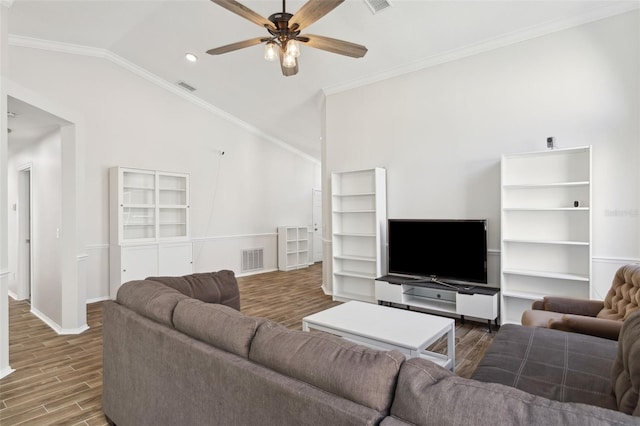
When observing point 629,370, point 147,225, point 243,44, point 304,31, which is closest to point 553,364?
point 629,370

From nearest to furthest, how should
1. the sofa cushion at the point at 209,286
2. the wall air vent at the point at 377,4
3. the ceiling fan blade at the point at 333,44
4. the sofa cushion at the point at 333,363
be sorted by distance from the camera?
the sofa cushion at the point at 333,363
the sofa cushion at the point at 209,286
the ceiling fan blade at the point at 333,44
the wall air vent at the point at 377,4

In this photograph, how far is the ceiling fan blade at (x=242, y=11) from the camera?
2428mm

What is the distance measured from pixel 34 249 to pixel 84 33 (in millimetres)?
2971

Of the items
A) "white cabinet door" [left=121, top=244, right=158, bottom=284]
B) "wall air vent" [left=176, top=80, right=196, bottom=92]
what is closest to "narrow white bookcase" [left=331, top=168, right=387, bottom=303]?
"white cabinet door" [left=121, top=244, right=158, bottom=284]

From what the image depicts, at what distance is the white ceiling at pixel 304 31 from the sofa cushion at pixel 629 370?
3357 mm

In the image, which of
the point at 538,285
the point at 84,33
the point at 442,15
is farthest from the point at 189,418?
the point at 84,33

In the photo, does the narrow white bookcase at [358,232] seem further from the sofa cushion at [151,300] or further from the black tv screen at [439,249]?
the sofa cushion at [151,300]

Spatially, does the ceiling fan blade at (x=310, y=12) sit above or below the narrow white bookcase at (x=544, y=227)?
above

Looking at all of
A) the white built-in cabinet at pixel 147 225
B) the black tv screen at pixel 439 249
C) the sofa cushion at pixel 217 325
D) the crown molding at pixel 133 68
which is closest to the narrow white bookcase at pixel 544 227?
the black tv screen at pixel 439 249

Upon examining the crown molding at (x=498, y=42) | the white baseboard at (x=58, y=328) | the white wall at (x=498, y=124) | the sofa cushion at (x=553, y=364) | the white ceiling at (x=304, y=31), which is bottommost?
the white baseboard at (x=58, y=328)

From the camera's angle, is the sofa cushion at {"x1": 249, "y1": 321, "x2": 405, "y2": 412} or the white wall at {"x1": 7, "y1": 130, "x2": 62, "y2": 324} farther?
the white wall at {"x1": 7, "y1": 130, "x2": 62, "y2": 324}

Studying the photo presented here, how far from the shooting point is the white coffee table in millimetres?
2369

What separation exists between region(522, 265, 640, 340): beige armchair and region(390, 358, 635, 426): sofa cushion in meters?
1.94

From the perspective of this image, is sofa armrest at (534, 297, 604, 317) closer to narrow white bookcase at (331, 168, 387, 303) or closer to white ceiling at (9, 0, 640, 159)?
narrow white bookcase at (331, 168, 387, 303)
